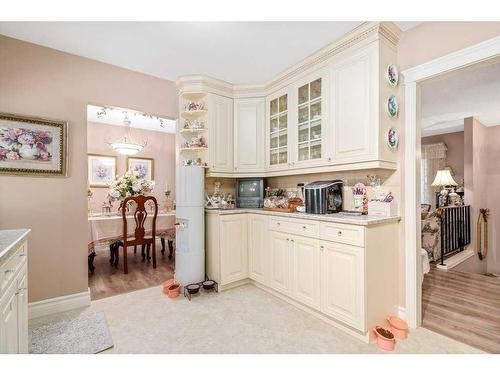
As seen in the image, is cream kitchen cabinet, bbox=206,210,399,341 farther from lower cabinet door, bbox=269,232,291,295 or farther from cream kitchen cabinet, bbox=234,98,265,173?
cream kitchen cabinet, bbox=234,98,265,173

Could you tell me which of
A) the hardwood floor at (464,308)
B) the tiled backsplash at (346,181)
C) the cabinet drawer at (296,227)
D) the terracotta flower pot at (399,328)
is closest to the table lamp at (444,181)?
the hardwood floor at (464,308)

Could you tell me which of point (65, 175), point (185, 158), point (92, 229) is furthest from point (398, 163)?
point (92, 229)

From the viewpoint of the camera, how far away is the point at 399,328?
193cm

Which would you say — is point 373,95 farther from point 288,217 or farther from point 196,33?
point 196,33

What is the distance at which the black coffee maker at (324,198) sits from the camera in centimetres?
239

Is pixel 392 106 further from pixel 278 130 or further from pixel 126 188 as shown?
pixel 126 188

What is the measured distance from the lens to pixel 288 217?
247 centimetres

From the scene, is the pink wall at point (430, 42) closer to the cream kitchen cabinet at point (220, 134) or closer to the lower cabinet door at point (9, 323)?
the cream kitchen cabinet at point (220, 134)

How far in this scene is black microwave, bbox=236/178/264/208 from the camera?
3268mm

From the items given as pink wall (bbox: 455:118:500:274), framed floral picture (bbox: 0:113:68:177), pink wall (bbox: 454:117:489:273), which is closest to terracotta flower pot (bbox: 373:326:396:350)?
framed floral picture (bbox: 0:113:68:177)

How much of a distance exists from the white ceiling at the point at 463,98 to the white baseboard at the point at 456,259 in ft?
8.18

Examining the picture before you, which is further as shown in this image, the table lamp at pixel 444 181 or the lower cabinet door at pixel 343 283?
the table lamp at pixel 444 181

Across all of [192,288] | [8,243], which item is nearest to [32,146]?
[8,243]

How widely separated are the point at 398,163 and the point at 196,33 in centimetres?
219
